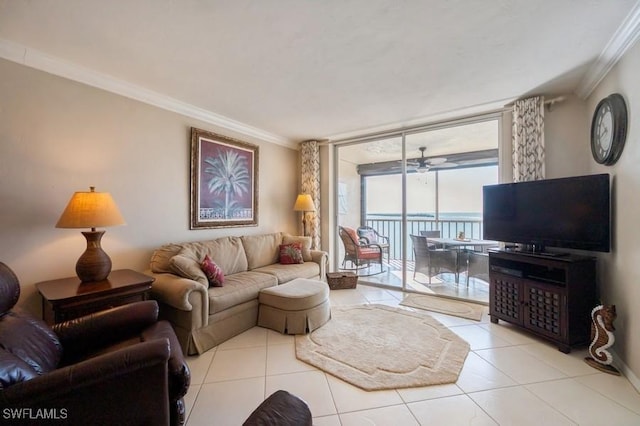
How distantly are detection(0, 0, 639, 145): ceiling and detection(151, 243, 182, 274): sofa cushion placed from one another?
159 centimetres

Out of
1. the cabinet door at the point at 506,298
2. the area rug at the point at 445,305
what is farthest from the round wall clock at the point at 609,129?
the area rug at the point at 445,305

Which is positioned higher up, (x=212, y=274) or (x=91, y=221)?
(x=91, y=221)

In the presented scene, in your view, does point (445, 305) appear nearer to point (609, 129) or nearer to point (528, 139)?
point (528, 139)

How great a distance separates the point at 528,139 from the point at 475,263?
74.3 inches

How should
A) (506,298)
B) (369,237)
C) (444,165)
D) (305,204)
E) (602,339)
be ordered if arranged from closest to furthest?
(602,339), (506,298), (305,204), (369,237), (444,165)

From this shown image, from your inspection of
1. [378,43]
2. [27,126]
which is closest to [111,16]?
[27,126]

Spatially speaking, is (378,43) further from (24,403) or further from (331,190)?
(331,190)

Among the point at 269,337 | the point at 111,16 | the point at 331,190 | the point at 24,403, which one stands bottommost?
the point at 269,337

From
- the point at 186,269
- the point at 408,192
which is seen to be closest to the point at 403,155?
the point at 408,192

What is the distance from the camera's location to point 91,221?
2012 mm

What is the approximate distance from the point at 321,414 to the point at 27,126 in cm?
306

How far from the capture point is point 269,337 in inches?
→ 105

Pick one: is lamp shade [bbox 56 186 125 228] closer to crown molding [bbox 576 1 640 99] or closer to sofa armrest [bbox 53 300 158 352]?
sofa armrest [bbox 53 300 158 352]

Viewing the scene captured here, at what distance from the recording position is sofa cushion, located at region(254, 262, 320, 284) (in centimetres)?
329
